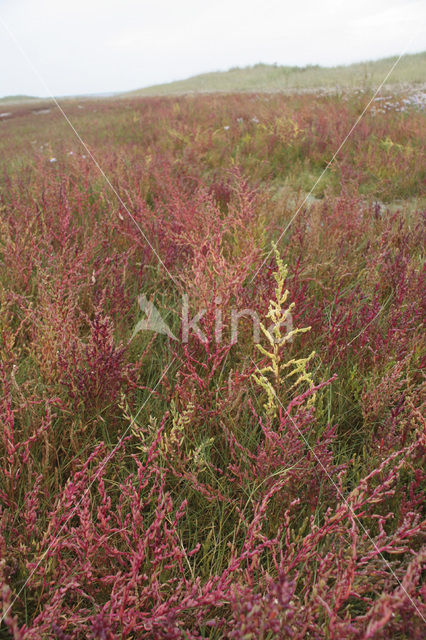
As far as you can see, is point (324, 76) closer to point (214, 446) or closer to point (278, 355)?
point (278, 355)

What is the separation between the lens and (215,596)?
35.1 inches

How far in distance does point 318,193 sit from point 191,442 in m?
4.35

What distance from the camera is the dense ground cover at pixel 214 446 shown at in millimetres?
951

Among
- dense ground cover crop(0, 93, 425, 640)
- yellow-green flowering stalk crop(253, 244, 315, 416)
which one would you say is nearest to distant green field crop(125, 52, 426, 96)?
dense ground cover crop(0, 93, 425, 640)

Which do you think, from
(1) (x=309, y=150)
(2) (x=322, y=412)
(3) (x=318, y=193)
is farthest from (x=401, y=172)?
(2) (x=322, y=412)

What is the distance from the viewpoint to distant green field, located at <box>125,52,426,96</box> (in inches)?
573

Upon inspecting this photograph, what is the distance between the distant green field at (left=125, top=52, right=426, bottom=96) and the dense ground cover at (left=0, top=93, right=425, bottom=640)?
32.4 feet

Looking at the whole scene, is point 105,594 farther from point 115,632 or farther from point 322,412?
point 322,412

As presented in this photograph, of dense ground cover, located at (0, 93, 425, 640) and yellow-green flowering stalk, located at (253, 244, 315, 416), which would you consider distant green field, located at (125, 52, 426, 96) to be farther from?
yellow-green flowering stalk, located at (253, 244, 315, 416)

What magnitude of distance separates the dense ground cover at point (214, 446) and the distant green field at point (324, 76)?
32.4 ft

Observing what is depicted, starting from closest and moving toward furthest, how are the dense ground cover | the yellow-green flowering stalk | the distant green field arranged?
1. the dense ground cover
2. the yellow-green flowering stalk
3. the distant green field

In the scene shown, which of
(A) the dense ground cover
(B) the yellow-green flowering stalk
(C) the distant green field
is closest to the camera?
(A) the dense ground cover

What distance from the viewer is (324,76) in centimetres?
2023

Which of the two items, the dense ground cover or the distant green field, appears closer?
the dense ground cover
